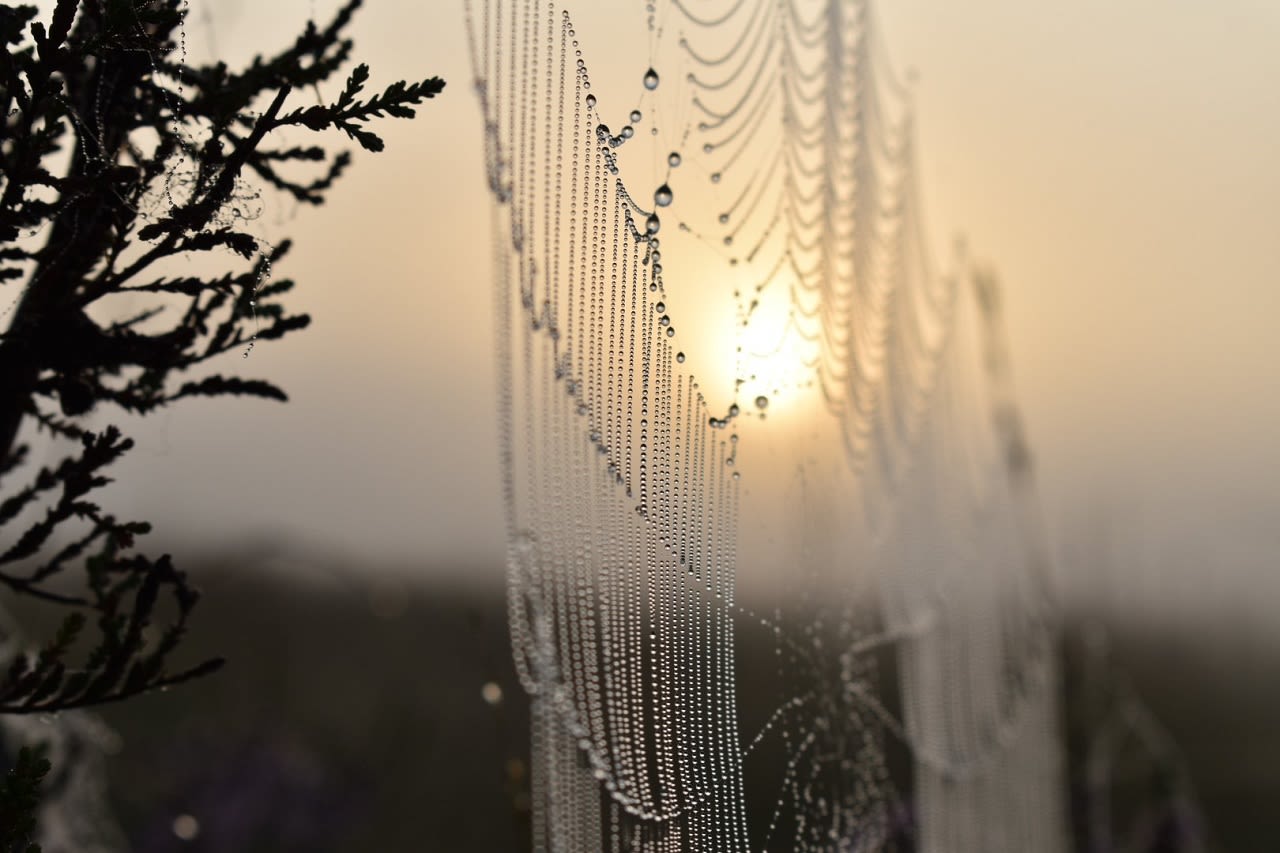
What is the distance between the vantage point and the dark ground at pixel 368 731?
5.70 m

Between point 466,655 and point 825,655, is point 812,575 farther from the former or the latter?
point 466,655

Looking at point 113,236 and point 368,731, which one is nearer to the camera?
point 113,236

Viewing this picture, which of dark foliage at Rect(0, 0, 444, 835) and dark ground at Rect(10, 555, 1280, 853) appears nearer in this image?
dark foliage at Rect(0, 0, 444, 835)

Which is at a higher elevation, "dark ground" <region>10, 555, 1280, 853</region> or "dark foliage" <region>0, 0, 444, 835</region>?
"dark foliage" <region>0, 0, 444, 835</region>

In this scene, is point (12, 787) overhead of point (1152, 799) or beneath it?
overhead

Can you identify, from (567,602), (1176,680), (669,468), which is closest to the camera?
(669,468)

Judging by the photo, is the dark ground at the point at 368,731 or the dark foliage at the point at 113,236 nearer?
the dark foliage at the point at 113,236

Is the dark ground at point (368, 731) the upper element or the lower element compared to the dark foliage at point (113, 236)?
lower

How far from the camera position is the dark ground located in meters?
5.70

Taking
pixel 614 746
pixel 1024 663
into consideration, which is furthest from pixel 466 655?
pixel 614 746

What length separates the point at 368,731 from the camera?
10.2 meters

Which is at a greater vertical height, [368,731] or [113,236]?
[113,236]

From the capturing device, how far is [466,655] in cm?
992

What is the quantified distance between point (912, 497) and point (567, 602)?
2043mm
